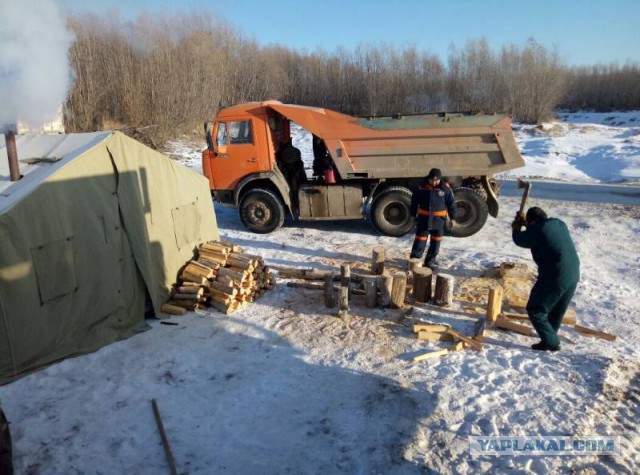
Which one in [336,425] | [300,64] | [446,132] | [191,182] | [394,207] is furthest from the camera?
[300,64]

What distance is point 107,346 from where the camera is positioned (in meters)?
5.57

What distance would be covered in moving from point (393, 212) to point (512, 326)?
14.4 ft

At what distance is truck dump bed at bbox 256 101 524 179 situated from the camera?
9.05 metres

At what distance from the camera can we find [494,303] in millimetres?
6043

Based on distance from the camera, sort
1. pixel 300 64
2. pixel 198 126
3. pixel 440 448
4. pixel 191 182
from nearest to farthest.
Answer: pixel 440 448
pixel 191 182
pixel 198 126
pixel 300 64

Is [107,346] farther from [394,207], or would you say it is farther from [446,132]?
[446,132]

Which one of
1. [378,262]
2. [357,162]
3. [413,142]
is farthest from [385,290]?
[413,142]

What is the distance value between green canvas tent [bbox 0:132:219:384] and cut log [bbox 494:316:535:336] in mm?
4670

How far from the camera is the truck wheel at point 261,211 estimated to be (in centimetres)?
1004

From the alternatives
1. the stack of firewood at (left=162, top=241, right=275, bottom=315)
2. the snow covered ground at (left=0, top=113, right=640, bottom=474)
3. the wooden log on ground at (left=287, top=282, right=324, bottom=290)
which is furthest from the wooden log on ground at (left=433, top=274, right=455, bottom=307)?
the stack of firewood at (left=162, top=241, right=275, bottom=315)

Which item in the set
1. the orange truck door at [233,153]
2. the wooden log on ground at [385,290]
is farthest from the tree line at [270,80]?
the wooden log on ground at [385,290]

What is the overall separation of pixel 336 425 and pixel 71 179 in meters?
4.12

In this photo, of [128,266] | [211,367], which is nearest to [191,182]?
[128,266]

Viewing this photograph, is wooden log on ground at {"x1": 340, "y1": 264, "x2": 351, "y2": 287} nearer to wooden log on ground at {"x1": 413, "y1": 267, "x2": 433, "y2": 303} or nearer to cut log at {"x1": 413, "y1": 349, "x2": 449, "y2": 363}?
wooden log on ground at {"x1": 413, "y1": 267, "x2": 433, "y2": 303}
